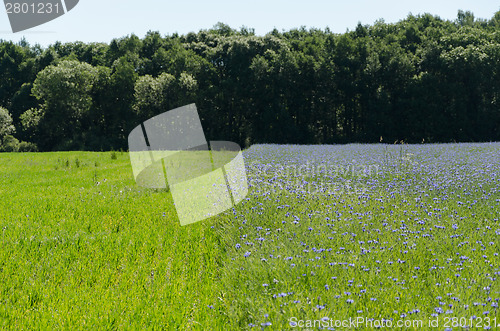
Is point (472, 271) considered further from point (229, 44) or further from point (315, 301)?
point (229, 44)

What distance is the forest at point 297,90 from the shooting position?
116 ft

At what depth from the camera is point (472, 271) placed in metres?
3.97

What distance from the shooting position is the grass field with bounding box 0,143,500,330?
3540mm

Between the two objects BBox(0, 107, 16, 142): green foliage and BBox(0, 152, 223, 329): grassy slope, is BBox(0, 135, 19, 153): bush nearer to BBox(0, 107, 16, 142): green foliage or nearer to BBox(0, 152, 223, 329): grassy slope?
BBox(0, 107, 16, 142): green foliage

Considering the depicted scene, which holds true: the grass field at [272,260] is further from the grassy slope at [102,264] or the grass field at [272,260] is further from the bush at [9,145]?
the bush at [9,145]

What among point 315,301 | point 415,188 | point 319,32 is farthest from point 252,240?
point 319,32

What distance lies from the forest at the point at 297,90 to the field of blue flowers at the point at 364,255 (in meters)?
30.1

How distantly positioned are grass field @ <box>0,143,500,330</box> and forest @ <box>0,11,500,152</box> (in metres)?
29.9

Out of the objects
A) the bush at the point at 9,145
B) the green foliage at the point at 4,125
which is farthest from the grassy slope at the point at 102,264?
the green foliage at the point at 4,125

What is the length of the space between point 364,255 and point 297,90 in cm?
3637

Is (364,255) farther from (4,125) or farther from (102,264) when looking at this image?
(4,125)

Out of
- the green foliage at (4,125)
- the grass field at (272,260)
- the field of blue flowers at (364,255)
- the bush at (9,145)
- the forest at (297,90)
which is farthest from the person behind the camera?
the green foliage at (4,125)

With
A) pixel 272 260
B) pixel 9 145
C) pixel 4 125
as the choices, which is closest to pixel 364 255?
pixel 272 260

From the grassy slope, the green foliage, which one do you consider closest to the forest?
the green foliage
